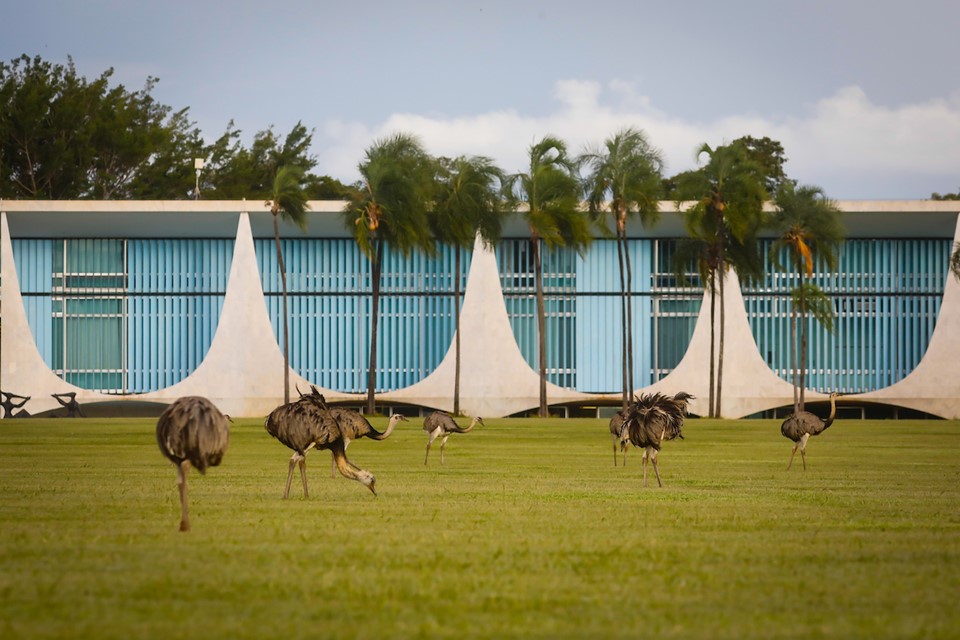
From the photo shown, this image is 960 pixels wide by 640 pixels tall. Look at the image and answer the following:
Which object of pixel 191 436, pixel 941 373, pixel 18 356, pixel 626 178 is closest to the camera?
pixel 191 436

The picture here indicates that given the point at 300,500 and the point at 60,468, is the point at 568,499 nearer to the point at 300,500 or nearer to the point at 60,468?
the point at 300,500

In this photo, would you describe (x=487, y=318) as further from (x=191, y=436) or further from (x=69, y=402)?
(x=191, y=436)

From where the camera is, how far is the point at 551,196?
202 feet

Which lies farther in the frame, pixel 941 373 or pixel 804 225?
pixel 941 373

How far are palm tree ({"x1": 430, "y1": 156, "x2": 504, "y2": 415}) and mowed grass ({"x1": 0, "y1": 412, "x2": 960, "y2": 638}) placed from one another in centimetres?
3549

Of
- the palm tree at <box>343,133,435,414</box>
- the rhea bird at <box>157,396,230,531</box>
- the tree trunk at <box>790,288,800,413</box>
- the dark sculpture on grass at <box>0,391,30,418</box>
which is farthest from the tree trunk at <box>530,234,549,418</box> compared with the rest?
the rhea bird at <box>157,396,230,531</box>

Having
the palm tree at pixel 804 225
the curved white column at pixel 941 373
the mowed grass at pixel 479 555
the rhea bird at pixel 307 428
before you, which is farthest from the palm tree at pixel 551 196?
the rhea bird at pixel 307 428

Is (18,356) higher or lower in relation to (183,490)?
higher

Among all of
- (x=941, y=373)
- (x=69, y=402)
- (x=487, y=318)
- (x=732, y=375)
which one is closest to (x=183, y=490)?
(x=487, y=318)

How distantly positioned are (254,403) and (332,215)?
939 cm

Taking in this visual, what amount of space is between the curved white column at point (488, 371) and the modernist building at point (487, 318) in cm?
7

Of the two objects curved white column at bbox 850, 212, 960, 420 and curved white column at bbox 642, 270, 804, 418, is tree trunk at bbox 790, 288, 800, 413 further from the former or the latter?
curved white column at bbox 850, 212, 960, 420

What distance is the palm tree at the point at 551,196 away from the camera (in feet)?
201

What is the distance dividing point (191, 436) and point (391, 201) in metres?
46.9
